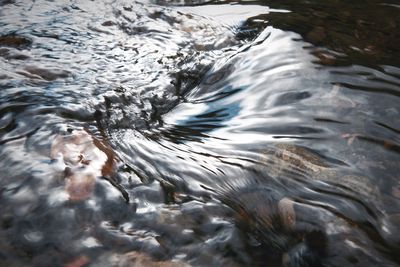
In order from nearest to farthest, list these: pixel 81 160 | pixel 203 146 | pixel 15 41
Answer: pixel 81 160 < pixel 203 146 < pixel 15 41

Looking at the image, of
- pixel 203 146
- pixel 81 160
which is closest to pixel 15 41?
pixel 81 160

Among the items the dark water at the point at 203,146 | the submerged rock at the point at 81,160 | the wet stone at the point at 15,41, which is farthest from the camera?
the wet stone at the point at 15,41

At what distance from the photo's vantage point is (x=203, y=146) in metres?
2.67

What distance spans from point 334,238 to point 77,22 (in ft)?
13.7

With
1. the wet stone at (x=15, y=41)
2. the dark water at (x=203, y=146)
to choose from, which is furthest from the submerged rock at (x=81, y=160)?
the wet stone at (x=15, y=41)

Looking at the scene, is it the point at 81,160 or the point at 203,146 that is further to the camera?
the point at 203,146

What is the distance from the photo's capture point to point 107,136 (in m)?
2.65

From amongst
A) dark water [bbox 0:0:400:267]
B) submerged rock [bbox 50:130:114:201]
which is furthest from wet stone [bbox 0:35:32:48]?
submerged rock [bbox 50:130:114:201]

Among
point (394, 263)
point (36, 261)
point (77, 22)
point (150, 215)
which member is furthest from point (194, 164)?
point (77, 22)

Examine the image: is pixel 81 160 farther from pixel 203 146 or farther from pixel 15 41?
pixel 15 41

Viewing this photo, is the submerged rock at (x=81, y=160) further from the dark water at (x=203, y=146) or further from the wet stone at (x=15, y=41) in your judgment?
the wet stone at (x=15, y=41)

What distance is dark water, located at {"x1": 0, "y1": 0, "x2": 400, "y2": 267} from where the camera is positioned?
186cm

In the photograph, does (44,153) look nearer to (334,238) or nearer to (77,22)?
(334,238)

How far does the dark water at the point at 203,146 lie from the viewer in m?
1.86
